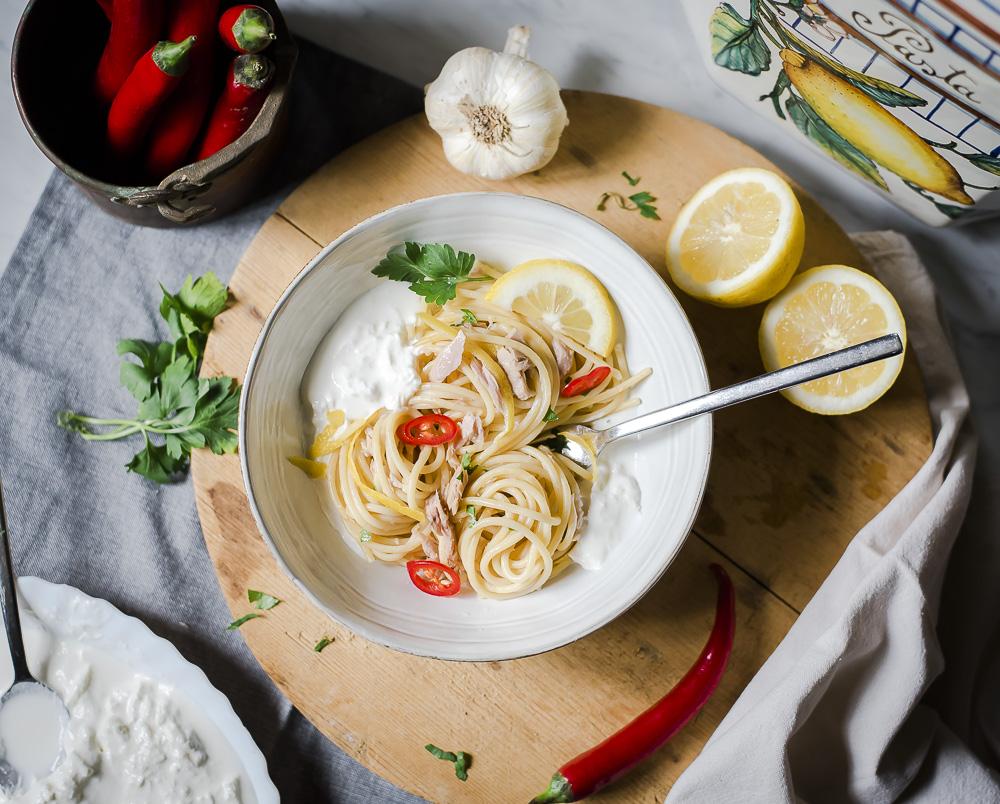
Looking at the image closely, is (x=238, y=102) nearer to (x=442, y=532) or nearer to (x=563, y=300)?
(x=563, y=300)

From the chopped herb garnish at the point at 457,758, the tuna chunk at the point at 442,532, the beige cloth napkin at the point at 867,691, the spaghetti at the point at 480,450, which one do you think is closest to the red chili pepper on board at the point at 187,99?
the spaghetti at the point at 480,450

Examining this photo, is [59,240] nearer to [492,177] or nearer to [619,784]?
[492,177]

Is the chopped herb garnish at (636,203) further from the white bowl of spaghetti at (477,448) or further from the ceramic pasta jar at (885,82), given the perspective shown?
the ceramic pasta jar at (885,82)

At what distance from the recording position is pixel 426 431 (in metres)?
2.20

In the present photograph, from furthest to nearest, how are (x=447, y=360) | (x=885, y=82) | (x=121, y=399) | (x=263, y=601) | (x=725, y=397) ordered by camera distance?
(x=121, y=399) < (x=263, y=601) < (x=447, y=360) < (x=725, y=397) < (x=885, y=82)

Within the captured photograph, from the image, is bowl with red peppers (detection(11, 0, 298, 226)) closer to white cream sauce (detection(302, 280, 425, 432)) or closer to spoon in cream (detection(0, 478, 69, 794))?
white cream sauce (detection(302, 280, 425, 432))

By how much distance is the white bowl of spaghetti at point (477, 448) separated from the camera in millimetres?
2055

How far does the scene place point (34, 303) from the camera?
8.93 feet

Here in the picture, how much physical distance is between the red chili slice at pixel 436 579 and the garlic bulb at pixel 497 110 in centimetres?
105

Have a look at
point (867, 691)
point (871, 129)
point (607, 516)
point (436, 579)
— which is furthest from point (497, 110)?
point (867, 691)

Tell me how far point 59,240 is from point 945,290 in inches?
111

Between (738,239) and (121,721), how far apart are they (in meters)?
2.18

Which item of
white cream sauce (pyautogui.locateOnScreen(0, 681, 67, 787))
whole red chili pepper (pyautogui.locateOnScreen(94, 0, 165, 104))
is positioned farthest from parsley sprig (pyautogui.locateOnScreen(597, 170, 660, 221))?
white cream sauce (pyautogui.locateOnScreen(0, 681, 67, 787))

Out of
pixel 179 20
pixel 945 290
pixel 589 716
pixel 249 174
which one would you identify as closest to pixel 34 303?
pixel 249 174
